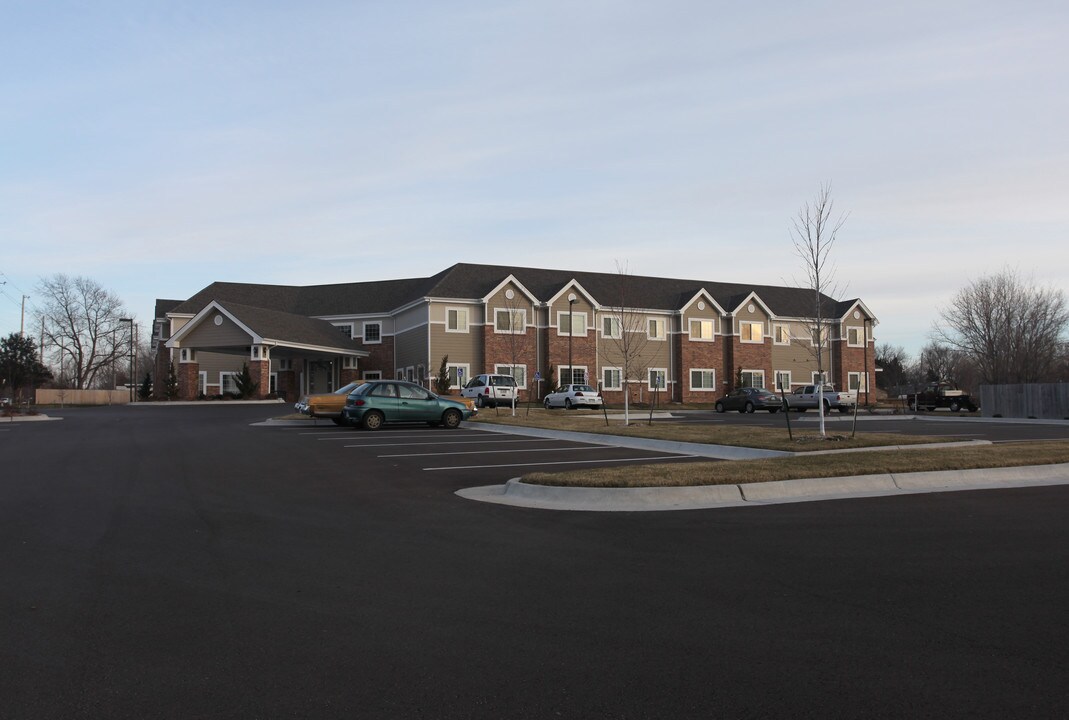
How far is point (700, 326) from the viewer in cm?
5488

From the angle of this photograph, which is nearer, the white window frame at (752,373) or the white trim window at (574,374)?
the white trim window at (574,374)

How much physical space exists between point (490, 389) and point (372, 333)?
1880cm

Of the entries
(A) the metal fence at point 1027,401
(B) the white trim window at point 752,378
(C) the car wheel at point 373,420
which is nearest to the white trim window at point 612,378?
(B) the white trim window at point 752,378

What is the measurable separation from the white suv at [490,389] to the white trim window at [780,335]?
2592 cm

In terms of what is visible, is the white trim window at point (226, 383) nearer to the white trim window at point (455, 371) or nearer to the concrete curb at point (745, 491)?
the white trim window at point (455, 371)

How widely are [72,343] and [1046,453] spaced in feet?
295

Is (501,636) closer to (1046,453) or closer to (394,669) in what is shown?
(394,669)

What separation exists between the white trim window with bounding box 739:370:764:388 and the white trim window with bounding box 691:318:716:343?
3.56 meters

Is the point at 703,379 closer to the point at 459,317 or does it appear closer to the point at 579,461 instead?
the point at 459,317

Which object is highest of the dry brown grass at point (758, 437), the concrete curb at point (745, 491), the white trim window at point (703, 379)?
the white trim window at point (703, 379)

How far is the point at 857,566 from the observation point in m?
6.78

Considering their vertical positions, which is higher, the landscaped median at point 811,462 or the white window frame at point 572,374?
the white window frame at point 572,374

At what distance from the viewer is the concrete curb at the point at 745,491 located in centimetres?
1046

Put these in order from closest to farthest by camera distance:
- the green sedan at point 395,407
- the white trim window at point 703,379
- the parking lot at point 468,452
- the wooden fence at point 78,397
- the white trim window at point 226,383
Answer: the parking lot at point 468,452 → the green sedan at point 395,407 → the white trim window at point 703,379 → the white trim window at point 226,383 → the wooden fence at point 78,397
